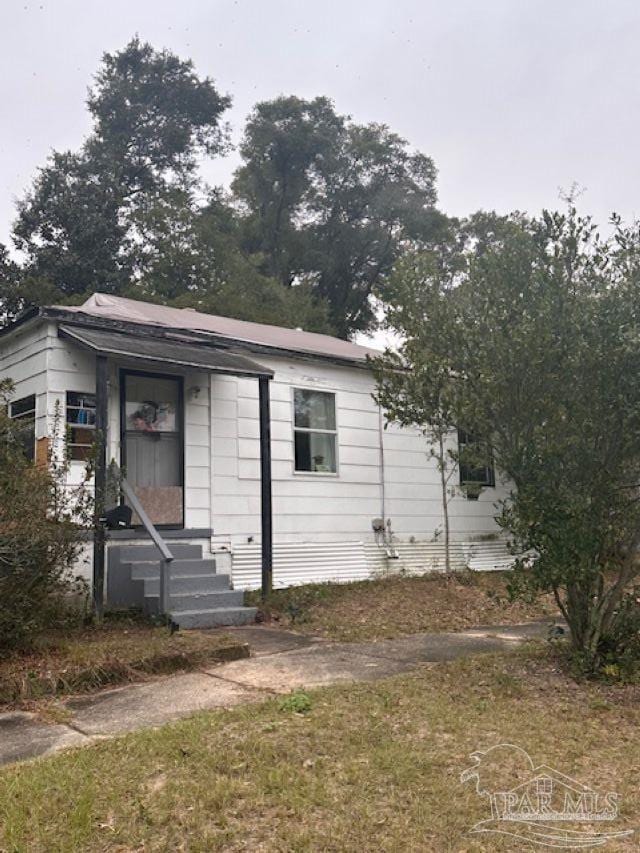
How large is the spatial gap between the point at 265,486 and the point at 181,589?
6.34ft

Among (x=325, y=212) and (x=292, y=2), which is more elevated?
(x=325, y=212)

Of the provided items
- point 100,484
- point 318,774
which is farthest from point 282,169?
point 318,774

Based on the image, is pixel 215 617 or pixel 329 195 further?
pixel 329 195

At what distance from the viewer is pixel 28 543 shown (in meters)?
5.92

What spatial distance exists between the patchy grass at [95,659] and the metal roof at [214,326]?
13.0ft

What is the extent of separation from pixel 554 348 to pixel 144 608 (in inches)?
198

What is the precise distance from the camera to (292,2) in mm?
11359

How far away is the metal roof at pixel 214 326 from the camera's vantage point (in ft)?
33.7

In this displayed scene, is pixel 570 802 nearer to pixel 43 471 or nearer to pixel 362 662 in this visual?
pixel 362 662

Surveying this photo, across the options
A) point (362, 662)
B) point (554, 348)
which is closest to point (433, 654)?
point (362, 662)

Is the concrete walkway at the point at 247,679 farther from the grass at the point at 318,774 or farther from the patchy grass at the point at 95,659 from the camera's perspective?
the grass at the point at 318,774

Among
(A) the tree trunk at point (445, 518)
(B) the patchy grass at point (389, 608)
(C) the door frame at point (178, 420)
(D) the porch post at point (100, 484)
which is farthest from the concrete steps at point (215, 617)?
(A) the tree trunk at point (445, 518)

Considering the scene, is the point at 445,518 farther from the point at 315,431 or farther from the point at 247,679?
the point at 247,679

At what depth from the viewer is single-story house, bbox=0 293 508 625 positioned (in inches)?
336
